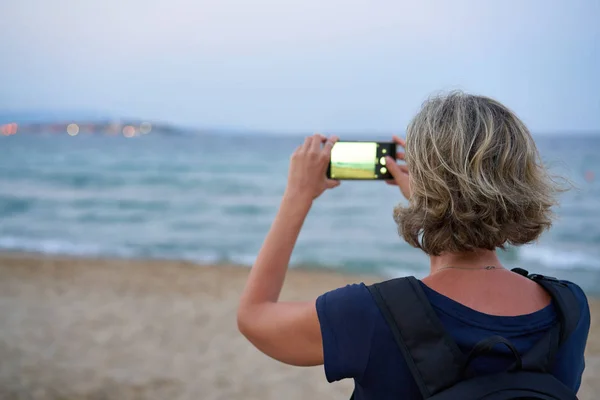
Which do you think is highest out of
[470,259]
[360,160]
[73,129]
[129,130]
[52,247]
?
[360,160]

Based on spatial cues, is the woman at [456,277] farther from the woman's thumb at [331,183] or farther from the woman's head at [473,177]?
the woman's thumb at [331,183]

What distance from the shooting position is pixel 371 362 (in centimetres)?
118

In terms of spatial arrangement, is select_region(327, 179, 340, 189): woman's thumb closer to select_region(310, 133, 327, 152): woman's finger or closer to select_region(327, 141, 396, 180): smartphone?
select_region(327, 141, 396, 180): smartphone

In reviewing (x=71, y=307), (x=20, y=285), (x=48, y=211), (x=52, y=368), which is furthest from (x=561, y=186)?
(x=48, y=211)

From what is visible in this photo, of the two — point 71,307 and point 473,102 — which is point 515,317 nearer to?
point 473,102

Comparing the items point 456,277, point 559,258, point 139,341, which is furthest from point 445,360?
point 559,258

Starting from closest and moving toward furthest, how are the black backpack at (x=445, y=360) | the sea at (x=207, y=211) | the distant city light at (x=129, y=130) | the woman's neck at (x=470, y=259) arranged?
the black backpack at (x=445, y=360)
the woman's neck at (x=470, y=259)
the sea at (x=207, y=211)
the distant city light at (x=129, y=130)

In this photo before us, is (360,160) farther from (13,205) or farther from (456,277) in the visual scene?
(13,205)

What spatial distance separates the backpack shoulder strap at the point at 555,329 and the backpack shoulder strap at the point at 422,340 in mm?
144

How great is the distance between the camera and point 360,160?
1728 millimetres

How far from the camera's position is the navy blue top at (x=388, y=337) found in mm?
1160

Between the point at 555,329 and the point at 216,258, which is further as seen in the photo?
the point at 216,258

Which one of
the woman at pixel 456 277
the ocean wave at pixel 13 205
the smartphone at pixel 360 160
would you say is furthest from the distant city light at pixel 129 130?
the woman at pixel 456 277

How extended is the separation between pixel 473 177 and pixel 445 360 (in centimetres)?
35
